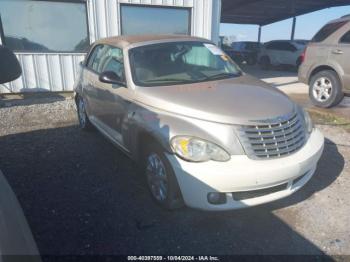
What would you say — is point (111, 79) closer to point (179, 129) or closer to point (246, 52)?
point (179, 129)

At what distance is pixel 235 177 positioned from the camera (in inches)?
100

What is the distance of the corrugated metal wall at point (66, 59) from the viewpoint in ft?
26.9

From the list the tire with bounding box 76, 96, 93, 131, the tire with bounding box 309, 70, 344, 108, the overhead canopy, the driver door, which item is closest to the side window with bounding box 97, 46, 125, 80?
the driver door

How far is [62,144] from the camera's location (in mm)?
4965

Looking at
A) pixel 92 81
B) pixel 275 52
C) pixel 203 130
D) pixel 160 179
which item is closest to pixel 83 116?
pixel 92 81

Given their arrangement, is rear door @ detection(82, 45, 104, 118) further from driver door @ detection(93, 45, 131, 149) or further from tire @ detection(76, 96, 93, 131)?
tire @ detection(76, 96, 93, 131)

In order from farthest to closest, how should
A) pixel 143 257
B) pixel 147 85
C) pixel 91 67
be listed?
pixel 91 67, pixel 147 85, pixel 143 257

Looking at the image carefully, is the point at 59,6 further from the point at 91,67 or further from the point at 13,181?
the point at 13,181

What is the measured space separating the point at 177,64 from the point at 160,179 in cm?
152

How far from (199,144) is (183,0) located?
7272 mm

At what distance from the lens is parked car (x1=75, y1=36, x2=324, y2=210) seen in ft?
8.62

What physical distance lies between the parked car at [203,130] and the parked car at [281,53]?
49.9 feet

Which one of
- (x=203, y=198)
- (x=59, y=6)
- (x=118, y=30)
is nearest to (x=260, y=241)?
(x=203, y=198)

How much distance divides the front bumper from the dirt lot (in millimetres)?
327
